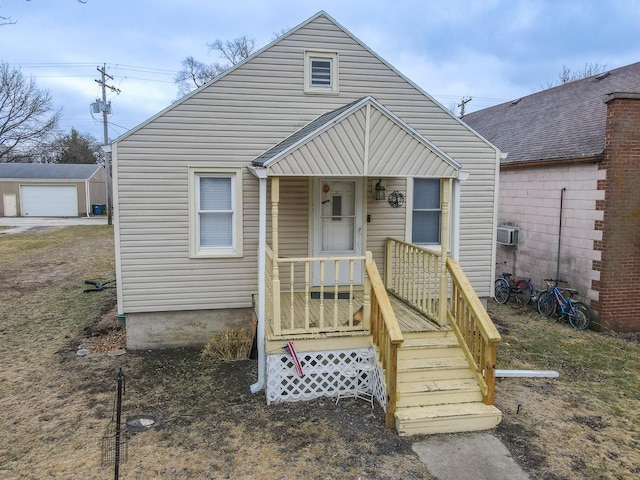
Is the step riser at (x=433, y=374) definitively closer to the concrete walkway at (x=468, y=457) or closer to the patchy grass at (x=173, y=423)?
the patchy grass at (x=173, y=423)

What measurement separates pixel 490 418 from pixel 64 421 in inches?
200

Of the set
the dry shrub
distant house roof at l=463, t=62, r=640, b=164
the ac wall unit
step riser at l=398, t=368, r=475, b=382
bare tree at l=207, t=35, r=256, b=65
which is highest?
bare tree at l=207, t=35, r=256, b=65

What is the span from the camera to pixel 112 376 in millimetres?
7074

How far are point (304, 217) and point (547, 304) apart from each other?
20.1 ft

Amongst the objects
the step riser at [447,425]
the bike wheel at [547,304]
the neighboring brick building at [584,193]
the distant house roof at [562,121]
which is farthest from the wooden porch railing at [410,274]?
the distant house roof at [562,121]

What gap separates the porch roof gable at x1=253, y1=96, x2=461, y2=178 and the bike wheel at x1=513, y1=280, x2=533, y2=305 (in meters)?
6.37

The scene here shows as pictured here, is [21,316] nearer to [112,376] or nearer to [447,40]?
[112,376]

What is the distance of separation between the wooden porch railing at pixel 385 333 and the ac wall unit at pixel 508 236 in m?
7.28

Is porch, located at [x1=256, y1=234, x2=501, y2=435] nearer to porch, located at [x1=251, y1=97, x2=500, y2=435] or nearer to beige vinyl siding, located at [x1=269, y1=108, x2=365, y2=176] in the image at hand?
porch, located at [x1=251, y1=97, x2=500, y2=435]

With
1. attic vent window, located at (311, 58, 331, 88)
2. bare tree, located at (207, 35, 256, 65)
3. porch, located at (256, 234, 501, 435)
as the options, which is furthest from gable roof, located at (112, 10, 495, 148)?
bare tree, located at (207, 35, 256, 65)

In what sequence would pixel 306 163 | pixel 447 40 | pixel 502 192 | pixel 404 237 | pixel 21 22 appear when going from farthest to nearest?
pixel 447 40
pixel 502 192
pixel 404 237
pixel 21 22
pixel 306 163

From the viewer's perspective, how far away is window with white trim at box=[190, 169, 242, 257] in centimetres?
809

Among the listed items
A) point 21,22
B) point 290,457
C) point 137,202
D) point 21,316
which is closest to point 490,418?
point 290,457

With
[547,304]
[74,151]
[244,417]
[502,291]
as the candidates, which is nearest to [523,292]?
[502,291]
